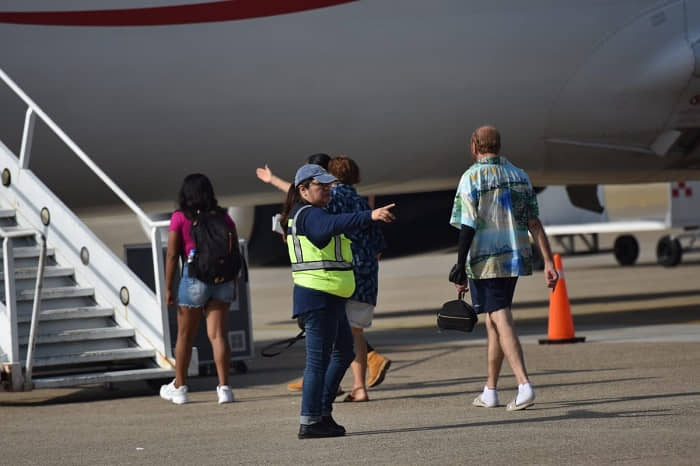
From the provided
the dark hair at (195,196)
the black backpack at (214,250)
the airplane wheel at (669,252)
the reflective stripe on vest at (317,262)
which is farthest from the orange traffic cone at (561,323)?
the airplane wheel at (669,252)

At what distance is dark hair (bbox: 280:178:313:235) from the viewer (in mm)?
6789

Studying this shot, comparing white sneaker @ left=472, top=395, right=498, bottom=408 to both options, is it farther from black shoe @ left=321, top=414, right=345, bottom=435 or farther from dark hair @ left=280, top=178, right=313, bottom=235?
dark hair @ left=280, top=178, right=313, bottom=235

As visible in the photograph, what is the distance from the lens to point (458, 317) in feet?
24.9

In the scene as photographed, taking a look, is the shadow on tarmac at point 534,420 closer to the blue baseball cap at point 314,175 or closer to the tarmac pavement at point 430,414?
the tarmac pavement at point 430,414

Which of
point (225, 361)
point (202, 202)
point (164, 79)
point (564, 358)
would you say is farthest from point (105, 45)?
point (564, 358)

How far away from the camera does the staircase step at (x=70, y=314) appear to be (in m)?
9.45

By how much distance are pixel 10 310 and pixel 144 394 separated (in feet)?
4.60

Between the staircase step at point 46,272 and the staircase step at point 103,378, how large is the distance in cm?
97

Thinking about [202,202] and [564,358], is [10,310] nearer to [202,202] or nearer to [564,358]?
[202,202]

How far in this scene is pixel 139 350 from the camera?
31.0 ft

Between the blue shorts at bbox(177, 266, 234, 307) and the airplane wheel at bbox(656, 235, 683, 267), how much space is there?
18469 mm

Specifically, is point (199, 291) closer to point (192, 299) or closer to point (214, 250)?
point (192, 299)

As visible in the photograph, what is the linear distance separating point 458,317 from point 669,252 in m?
19.2

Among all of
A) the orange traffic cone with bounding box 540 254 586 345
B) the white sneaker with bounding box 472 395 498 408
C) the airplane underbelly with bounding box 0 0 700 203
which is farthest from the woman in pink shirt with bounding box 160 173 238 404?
the orange traffic cone with bounding box 540 254 586 345
